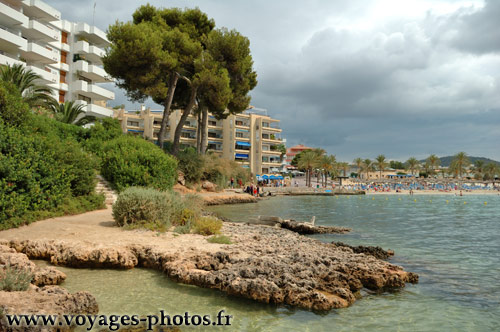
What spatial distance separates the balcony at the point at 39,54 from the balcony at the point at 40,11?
4111 millimetres

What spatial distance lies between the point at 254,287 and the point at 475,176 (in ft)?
520

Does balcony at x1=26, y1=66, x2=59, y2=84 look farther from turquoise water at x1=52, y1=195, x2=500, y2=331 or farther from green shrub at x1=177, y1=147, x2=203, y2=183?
turquoise water at x1=52, y1=195, x2=500, y2=331

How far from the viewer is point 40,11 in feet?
132

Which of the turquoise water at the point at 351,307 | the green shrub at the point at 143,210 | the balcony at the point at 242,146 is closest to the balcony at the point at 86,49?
the balcony at the point at 242,146

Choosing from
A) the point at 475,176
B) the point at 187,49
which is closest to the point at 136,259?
the point at 187,49

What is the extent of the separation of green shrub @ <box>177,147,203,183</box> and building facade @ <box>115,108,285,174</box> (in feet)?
134

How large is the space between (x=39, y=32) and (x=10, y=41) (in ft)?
17.7

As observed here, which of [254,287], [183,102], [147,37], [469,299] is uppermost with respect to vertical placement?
[147,37]

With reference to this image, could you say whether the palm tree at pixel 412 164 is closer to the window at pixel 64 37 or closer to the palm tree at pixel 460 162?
the palm tree at pixel 460 162

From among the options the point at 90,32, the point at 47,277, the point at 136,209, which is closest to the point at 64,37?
the point at 90,32

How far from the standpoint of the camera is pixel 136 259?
849 centimetres

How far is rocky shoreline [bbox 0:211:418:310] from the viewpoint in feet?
21.5

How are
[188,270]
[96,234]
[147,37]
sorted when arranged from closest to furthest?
[188,270]
[96,234]
[147,37]

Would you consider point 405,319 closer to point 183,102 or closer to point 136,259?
point 136,259
